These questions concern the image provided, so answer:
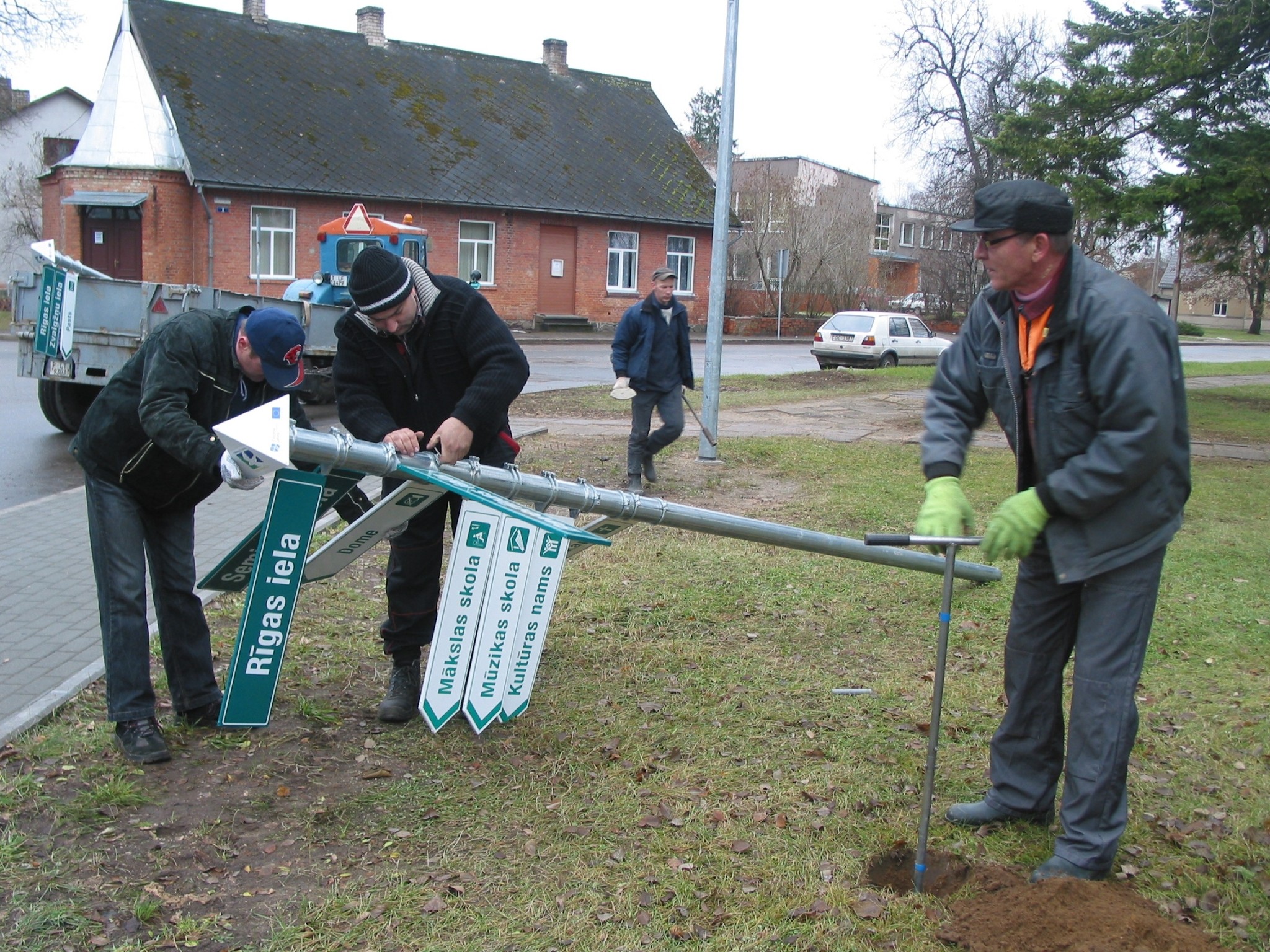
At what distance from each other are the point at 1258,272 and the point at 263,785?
23.1 metres

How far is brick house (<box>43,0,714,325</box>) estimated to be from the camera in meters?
30.4

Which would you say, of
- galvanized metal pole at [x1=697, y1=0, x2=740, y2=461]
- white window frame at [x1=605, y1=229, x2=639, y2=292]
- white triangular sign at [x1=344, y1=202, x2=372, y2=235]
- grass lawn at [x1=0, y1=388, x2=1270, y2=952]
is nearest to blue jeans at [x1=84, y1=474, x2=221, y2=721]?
grass lawn at [x1=0, y1=388, x2=1270, y2=952]

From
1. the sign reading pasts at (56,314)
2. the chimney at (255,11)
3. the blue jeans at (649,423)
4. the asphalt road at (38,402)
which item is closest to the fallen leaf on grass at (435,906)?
the blue jeans at (649,423)

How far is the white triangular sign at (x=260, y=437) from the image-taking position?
376cm

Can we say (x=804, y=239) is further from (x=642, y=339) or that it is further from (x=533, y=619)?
(x=533, y=619)

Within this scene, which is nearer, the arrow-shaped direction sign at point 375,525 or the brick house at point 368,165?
the arrow-shaped direction sign at point 375,525

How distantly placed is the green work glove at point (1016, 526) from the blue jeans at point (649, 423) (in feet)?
21.9

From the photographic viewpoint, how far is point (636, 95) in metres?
41.4

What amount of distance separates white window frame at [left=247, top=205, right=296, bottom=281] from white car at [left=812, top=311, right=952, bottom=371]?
1535 cm

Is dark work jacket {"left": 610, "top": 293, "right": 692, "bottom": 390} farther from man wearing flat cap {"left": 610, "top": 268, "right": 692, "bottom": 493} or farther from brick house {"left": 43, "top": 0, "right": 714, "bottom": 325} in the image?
brick house {"left": 43, "top": 0, "right": 714, "bottom": 325}

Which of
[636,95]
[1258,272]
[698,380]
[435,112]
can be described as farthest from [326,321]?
[636,95]

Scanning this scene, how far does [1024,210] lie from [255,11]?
36171mm

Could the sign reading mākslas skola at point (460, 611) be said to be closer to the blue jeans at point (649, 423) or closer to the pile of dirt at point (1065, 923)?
the pile of dirt at point (1065, 923)

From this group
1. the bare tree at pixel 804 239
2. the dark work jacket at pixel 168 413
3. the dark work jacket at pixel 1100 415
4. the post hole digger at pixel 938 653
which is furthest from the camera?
the bare tree at pixel 804 239
